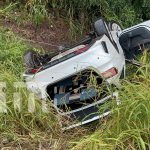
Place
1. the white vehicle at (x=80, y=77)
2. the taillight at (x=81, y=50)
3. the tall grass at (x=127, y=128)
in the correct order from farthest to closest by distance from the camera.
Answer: the taillight at (x=81, y=50) → the white vehicle at (x=80, y=77) → the tall grass at (x=127, y=128)

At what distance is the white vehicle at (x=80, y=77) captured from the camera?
193 inches

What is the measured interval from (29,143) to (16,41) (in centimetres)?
237

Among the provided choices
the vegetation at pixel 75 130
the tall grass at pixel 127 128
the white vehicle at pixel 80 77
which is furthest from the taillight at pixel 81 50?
the tall grass at pixel 127 128

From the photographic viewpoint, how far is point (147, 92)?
427cm

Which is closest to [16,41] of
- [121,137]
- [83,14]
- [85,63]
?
[83,14]

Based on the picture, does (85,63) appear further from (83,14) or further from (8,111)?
(83,14)

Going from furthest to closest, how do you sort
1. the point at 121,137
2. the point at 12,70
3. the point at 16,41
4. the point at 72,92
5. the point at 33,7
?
1. the point at 33,7
2. the point at 16,41
3. the point at 12,70
4. the point at 72,92
5. the point at 121,137

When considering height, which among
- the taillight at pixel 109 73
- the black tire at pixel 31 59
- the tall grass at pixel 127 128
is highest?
the black tire at pixel 31 59

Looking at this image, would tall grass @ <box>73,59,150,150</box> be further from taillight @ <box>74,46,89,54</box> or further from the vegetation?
taillight @ <box>74,46,89,54</box>

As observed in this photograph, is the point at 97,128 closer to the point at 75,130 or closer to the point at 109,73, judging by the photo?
the point at 75,130

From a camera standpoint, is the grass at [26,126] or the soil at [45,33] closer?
the grass at [26,126]

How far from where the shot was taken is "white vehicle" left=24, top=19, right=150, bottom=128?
4.91 meters

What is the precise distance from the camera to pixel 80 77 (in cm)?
521

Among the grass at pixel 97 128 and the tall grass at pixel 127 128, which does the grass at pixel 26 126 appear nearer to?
the grass at pixel 97 128
